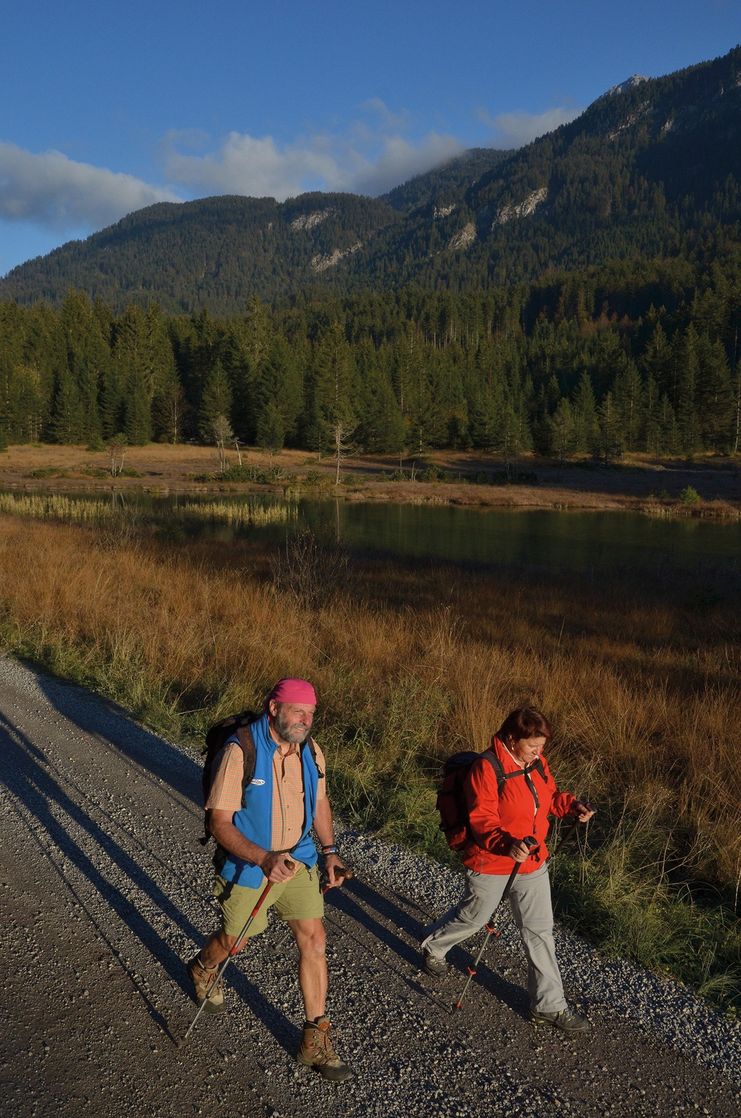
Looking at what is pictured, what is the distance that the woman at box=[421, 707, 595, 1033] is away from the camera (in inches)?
127

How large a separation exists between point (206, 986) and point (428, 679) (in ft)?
18.4

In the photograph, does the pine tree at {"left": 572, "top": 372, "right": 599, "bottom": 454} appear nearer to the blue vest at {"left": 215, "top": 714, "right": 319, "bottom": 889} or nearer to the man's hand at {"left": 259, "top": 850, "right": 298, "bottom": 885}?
the blue vest at {"left": 215, "top": 714, "right": 319, "bottom": 889}

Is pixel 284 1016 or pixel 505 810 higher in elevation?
pixel 505 810

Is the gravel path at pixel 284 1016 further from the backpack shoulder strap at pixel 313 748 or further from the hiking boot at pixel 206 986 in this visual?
the backpack shoulder strap at pixel 313 748

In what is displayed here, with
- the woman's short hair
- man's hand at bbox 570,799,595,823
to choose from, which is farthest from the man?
man's hand at bbox 570,799,595,823

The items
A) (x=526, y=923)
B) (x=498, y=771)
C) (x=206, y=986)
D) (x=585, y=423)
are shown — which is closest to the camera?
(x=206, y=986)

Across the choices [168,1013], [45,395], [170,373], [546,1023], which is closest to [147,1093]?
[168,1013]

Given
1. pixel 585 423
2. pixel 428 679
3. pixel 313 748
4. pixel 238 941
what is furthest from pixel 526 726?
pixel 585 423

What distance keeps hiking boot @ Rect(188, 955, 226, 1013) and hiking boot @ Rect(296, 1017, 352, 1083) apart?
17.2 inches

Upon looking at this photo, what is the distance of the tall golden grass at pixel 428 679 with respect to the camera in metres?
5.47

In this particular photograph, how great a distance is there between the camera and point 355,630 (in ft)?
36.0

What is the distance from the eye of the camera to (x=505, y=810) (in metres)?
3.33

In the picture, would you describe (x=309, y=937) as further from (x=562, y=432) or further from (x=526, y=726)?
(x=562, y=432)

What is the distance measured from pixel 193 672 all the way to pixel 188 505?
123ft
